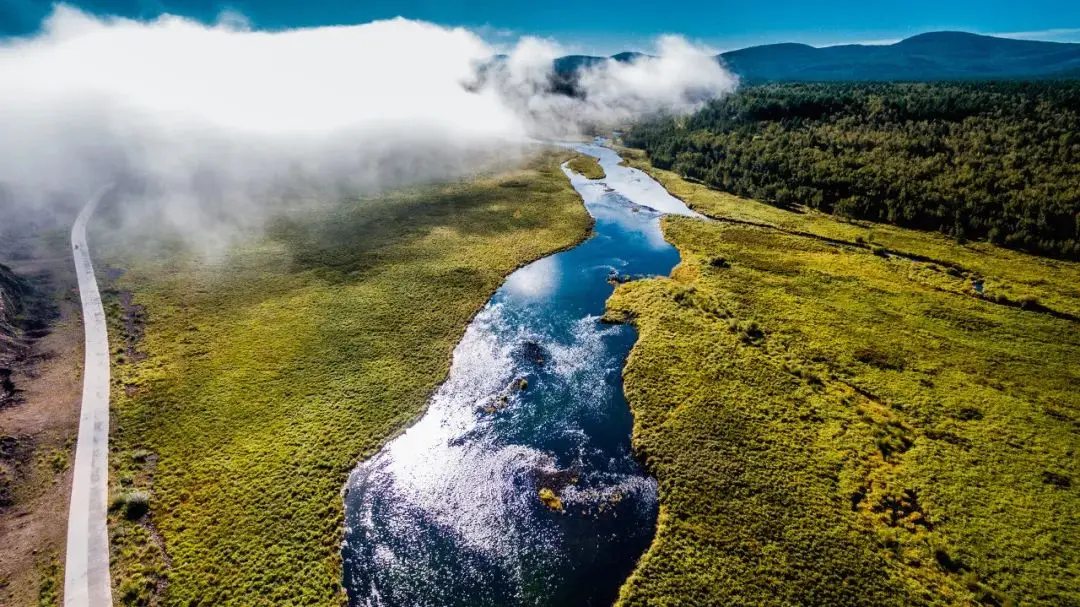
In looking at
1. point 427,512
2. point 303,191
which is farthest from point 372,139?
point 427,512

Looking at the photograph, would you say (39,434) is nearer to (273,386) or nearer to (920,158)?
(273,386)

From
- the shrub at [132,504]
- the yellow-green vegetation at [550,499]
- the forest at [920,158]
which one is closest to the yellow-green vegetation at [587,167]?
the forest at [920,158]

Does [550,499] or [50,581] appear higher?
[50,581]

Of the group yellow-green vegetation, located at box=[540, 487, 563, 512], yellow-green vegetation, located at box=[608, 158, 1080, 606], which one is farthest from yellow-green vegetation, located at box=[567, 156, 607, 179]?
yellow-green vegetation, located at box=[540, 487, 563, 512]

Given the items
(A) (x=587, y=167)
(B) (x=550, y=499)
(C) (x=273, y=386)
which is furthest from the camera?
(A) (x=587, y=167)

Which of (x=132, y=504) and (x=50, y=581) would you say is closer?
(x=50, y=581)

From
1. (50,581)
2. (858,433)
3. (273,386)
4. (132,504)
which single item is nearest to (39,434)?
(132,504)
